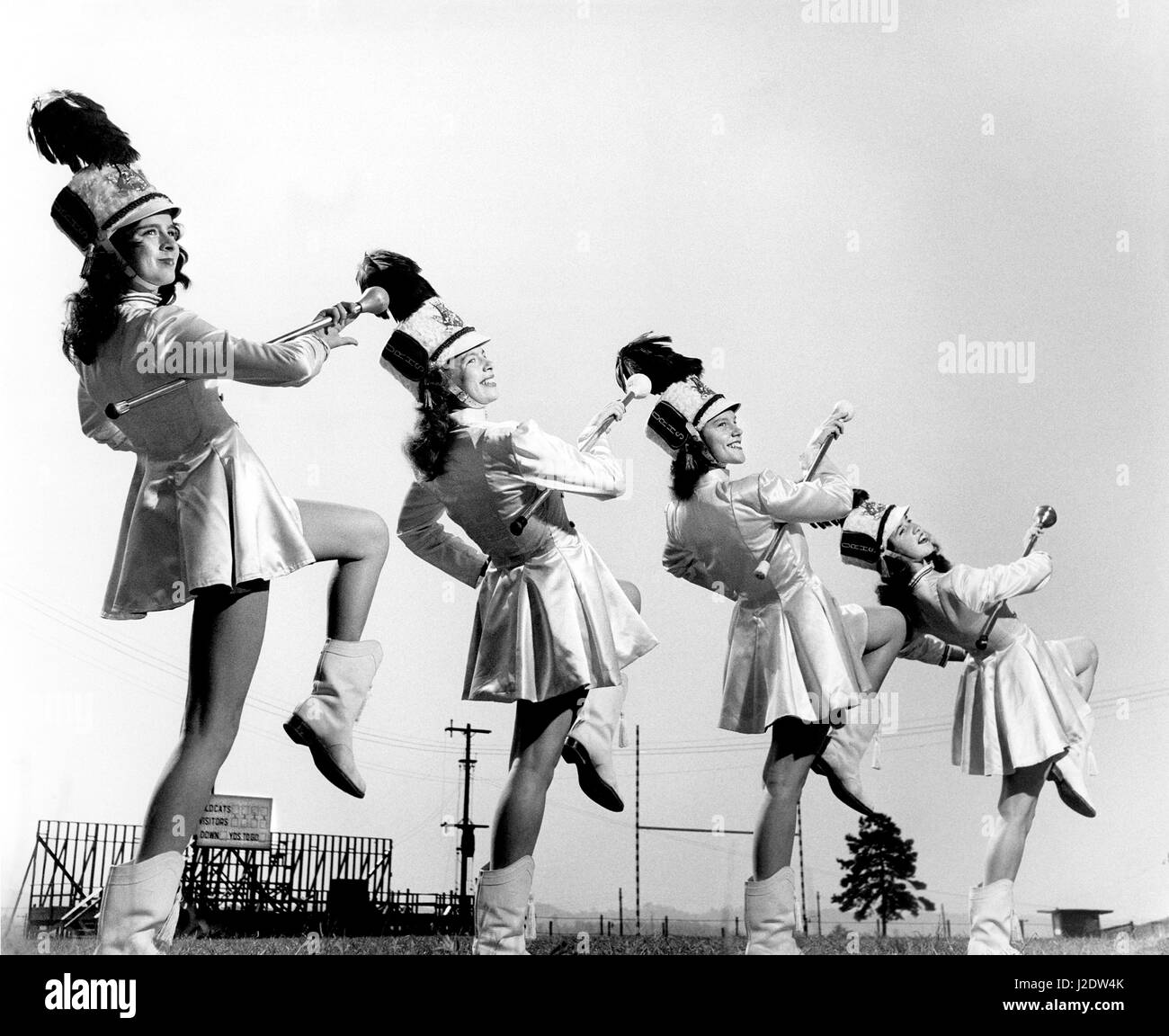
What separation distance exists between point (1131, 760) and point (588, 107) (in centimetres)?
295

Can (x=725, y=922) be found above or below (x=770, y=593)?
below

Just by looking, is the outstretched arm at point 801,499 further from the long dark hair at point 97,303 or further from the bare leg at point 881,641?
the long dark hair at point 97,303

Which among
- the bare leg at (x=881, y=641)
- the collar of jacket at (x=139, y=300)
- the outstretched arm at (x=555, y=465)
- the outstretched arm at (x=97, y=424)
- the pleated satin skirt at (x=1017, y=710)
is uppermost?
the collar of jacket at (x=139, y=300)

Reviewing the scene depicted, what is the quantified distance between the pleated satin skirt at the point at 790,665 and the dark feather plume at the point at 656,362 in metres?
0.69

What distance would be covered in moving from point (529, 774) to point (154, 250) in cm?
157

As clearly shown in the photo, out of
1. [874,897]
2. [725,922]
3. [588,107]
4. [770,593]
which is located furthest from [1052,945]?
[588,107]

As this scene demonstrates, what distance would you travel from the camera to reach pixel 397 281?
12.2 feet

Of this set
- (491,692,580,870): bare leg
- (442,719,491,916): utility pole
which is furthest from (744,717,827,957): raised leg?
(442,719,491,916): utility pole

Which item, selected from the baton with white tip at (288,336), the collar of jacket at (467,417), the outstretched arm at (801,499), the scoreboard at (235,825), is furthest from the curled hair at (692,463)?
the scoreboard at (235,825)

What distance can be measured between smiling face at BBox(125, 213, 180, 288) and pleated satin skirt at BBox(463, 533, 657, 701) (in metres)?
1.13

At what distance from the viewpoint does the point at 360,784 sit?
3.44 metres

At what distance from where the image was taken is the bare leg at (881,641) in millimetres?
4418

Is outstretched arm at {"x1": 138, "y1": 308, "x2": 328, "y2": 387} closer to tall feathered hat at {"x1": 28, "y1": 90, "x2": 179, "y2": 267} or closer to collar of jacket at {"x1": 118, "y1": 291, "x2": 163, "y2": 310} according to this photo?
collar of jacket at {"x1": 118, "y1": 291, "x2": 163, "y2": 310}
